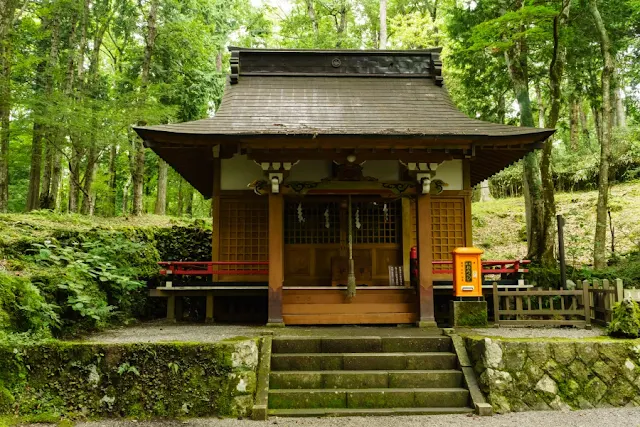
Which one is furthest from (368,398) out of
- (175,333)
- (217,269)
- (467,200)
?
(467,200)

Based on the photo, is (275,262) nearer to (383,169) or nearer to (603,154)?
(383,169)

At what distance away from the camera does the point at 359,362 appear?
6375 millimetres

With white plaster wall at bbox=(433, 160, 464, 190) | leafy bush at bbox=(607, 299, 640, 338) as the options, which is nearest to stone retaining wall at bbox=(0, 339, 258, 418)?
leafy bush at bbox=(607, 299, 640, 338)

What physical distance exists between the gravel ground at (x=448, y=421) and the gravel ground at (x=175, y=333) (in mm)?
1383

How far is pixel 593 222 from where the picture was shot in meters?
17.7

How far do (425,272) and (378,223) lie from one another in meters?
2.46

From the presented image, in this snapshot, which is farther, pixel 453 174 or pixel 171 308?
pixel 453 174

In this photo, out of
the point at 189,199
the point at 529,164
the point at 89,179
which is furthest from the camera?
the point at 189,199

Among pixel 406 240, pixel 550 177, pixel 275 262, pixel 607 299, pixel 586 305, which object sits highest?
pixel 550 177

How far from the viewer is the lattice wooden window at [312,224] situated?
1014cm

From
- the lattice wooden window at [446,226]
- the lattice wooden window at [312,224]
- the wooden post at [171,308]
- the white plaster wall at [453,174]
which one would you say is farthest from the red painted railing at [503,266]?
the wooden post at [171,308]

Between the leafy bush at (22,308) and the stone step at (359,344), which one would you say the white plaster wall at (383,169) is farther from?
the leafy bush at (22,308)

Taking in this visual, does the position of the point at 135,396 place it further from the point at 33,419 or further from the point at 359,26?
the point at 359,26

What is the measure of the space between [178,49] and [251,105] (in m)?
9.88
